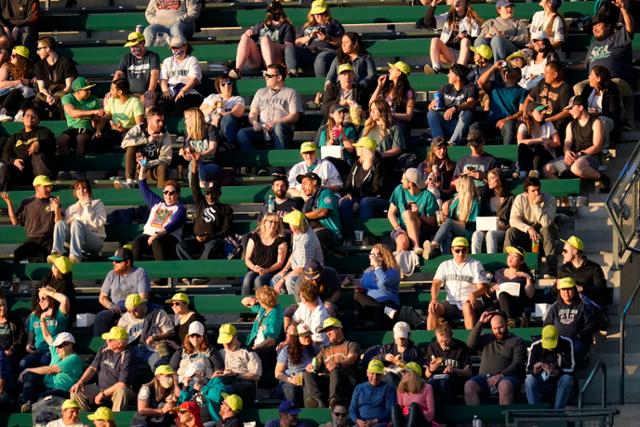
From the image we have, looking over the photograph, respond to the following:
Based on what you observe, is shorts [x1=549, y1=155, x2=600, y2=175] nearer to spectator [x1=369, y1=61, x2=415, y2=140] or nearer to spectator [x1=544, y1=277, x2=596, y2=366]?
spectator [x1=369, y1=61, x2=415, y2=140]

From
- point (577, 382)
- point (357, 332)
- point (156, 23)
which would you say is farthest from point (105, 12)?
point (577, 382)

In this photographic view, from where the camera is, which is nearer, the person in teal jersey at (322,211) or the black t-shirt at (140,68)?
the person in teal jersey at (322,211)

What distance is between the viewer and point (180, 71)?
25.1 m

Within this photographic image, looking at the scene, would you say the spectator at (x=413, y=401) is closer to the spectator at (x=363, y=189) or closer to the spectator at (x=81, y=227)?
the spectator at (x=363, y=189)

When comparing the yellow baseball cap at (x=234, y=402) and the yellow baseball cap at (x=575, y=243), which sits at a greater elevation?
the yellow baseball cap at (x=575, y=243)

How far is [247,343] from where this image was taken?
21688 mm

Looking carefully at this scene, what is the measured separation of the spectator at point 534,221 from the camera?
2198 centimetres

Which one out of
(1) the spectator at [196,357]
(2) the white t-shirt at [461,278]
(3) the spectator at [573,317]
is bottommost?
(1) the spectator at [196,357]

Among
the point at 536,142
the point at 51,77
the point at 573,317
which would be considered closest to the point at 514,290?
the point at 573,317

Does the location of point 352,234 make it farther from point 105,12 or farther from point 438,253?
point 105,12

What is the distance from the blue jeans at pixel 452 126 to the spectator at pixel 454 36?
1339mm

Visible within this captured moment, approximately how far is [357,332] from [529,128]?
3.60 metres

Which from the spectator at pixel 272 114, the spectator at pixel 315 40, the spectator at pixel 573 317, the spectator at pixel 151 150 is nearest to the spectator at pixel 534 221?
the spectator at pixel 573 317

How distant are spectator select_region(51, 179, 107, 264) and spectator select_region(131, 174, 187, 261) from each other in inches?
20.0
